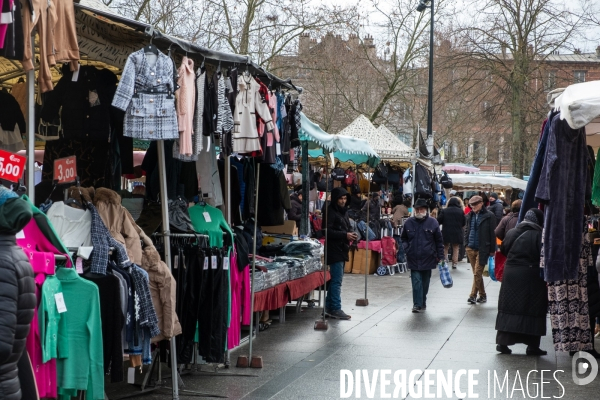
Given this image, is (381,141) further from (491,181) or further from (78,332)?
(78,332)

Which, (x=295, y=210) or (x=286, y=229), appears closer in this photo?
(x=286, y=229)

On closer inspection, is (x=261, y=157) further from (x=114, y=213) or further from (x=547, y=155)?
(x=547, y=155)

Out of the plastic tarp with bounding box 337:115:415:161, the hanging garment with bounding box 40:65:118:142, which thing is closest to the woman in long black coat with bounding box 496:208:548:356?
the hanging garment with bounding box 40:65:118:142

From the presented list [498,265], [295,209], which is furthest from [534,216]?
[295,209]

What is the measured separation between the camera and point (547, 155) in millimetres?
8664

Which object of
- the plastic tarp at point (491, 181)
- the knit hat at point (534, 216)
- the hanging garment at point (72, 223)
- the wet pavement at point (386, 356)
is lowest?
the wet pavement at point (386, 356)

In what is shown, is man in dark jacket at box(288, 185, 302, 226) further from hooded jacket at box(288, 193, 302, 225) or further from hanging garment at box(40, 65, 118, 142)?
hanging garment at box(40, 65, 118, 142)

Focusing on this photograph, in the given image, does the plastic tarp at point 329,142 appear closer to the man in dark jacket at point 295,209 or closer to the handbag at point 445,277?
the man in dark jacket at point 295,209

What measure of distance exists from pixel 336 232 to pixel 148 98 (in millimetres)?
6490

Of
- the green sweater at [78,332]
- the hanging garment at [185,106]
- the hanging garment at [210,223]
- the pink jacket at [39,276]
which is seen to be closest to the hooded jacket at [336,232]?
the hanging garment at [210,223]

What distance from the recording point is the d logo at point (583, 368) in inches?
334

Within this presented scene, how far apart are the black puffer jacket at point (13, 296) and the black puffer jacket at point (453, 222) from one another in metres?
18.2

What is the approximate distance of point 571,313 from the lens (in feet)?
30.0

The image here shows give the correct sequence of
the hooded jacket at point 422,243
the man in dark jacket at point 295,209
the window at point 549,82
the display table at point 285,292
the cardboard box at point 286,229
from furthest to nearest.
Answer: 1. the window at point 549,82
2. the man in dark jacket at point 295,209
3. the cardboard box at point 286,229
4. the hooded jacket at point 422,243
5. the display table at point 285,292
